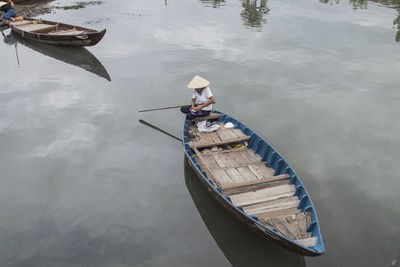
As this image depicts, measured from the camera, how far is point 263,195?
7.38m

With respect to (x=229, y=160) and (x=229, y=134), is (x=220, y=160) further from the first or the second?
(x=229, y=134)

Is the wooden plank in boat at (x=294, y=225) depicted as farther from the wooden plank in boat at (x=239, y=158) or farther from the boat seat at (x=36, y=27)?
the boat seat at (x=36, y=27)

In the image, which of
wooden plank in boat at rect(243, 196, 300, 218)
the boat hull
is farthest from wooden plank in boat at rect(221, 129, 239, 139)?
wooden plank in boat at rect(243, 196, 300, 218)

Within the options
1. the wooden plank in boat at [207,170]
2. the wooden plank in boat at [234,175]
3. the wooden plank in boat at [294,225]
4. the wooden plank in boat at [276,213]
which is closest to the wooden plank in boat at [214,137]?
the wooden plank in boat at [207,170]

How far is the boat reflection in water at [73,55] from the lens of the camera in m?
16.6

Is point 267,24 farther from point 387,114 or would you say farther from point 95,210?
point 95,210

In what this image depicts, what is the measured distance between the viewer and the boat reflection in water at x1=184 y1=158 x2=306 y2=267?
6.71 m

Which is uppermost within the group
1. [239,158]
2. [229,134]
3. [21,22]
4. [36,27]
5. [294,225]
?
[21,22]

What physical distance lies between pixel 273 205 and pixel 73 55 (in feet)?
53.1

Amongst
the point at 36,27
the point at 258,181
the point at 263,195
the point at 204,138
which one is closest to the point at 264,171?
the point at 258,181

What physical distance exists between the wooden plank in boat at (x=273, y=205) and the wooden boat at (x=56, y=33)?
564 inches

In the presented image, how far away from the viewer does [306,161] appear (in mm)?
9695

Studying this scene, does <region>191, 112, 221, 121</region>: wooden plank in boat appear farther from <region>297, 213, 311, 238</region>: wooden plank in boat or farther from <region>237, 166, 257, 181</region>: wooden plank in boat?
<region>297, 213, 311, 238</region>: wooden plank in boat

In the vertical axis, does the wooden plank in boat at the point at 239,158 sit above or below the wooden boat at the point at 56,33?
below
